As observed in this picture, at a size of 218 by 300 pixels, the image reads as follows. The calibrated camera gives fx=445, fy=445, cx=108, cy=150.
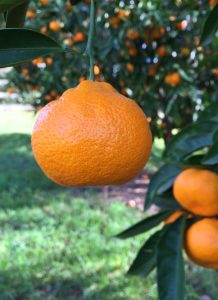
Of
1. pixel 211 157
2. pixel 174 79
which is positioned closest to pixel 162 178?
pixel 211 157

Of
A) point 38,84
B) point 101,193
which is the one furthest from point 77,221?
point 38,84

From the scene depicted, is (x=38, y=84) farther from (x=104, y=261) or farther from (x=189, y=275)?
(x=189, y=275)

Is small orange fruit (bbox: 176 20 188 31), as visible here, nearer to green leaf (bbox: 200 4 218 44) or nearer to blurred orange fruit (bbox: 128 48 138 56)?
blurred orange fruit (bbox: 128 48 138 56)

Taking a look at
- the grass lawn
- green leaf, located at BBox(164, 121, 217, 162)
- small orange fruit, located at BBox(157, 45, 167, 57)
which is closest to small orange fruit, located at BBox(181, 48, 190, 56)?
small orange fruit, located at BBox(157, 45, 167, 57)

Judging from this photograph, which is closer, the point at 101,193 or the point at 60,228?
the point at 60,228

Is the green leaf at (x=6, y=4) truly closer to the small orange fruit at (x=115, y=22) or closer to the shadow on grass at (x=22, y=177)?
the small orange fruit at (x=115, y=22)

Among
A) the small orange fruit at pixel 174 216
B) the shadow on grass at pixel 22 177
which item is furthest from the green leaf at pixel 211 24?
the shadow on grass at pixel 22 177
